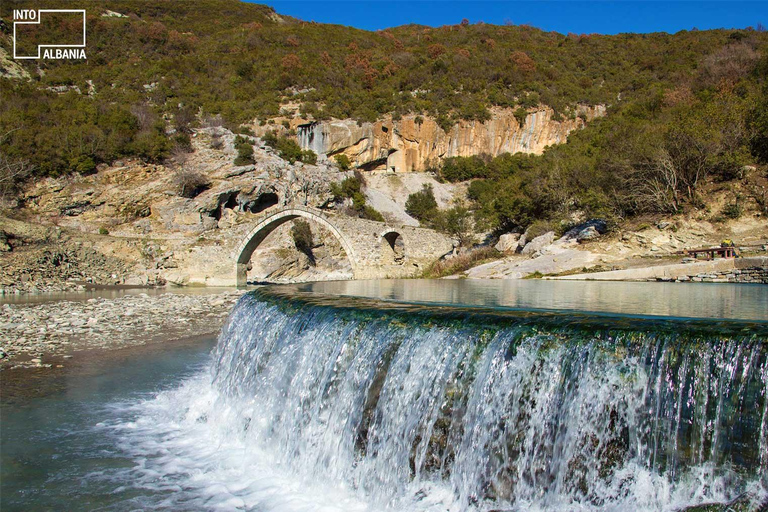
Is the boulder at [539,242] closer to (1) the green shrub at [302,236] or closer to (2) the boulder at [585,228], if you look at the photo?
(2) the boulder at [585,228]

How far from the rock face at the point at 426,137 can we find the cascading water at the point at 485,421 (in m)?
42.2

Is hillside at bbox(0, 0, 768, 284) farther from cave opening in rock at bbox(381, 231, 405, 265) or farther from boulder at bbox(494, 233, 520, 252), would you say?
cave opening in rock at bbox(381, 231, 405, 265)

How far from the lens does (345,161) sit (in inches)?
1849

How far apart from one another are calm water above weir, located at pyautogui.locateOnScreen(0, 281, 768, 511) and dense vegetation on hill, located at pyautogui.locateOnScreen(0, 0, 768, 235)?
51.4 ft

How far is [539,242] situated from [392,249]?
9.65 meters

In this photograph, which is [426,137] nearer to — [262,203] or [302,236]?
[262,203]

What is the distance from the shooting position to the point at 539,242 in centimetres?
2202

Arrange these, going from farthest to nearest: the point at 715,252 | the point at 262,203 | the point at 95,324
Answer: the point at 262,203 < the point at 715,252 < the point at 95,324

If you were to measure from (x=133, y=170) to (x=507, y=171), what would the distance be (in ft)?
108

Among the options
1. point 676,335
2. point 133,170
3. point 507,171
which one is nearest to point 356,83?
point 507,171

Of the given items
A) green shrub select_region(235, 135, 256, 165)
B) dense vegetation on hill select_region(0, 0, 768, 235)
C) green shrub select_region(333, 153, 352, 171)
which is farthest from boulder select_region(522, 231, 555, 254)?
green shrub select_region(333, 153, 352, 171)

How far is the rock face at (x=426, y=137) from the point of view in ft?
154

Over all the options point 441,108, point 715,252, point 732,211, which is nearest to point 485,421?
point 715,252

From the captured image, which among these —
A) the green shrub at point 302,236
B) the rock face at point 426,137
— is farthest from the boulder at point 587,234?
the rock face at point 426,137
